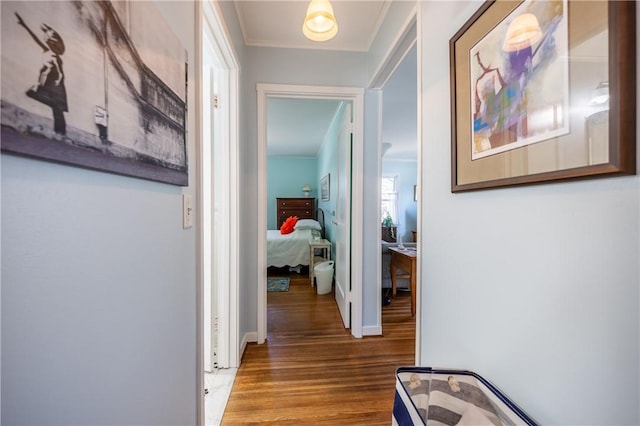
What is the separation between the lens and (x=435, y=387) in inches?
32.8

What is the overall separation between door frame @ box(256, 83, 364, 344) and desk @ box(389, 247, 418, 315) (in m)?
0.75

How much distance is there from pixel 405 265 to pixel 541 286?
7.70 feet

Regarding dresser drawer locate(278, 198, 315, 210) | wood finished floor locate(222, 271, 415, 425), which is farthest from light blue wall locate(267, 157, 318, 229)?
wood finished floor locate(222, 271, 415, 425)

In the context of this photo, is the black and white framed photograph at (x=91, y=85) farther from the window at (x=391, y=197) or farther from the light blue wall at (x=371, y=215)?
the window at (x=391, y=197)

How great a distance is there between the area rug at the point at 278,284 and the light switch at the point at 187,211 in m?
2.70

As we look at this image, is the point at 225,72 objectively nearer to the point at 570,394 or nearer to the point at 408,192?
the point at 570,394

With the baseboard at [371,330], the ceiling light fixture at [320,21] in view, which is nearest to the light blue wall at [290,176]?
the baseboard at [371,330]

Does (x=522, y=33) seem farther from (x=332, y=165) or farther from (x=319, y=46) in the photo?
(x=332, y=165)

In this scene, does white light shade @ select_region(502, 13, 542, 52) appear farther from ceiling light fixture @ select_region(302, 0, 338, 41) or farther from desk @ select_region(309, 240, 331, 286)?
desk @ select_region(309, 240, 331, 286)

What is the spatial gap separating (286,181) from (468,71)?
5.80 meters

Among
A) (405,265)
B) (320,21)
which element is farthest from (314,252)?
(320,21)

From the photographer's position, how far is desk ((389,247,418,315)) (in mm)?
2695

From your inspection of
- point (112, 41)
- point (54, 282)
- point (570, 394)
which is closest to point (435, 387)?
point (570, 394)

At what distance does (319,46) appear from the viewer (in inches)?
85.3
